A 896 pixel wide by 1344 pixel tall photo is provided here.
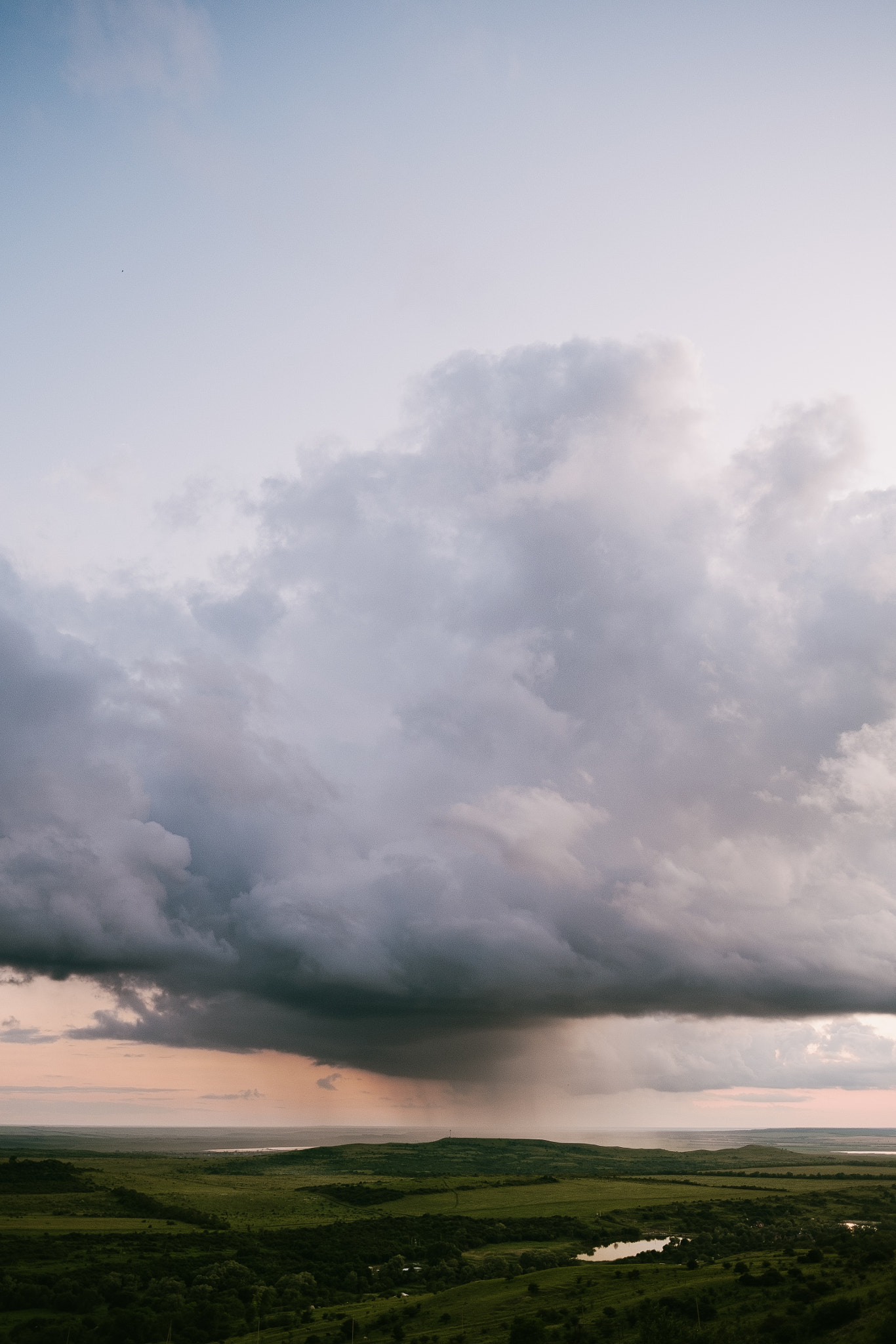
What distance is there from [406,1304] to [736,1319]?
2131 inches

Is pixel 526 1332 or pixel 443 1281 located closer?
pixel 526 1332

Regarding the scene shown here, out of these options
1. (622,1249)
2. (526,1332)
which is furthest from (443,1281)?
(526,1332)

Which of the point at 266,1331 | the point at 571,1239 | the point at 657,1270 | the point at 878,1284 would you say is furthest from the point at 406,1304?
the point at 571,1239

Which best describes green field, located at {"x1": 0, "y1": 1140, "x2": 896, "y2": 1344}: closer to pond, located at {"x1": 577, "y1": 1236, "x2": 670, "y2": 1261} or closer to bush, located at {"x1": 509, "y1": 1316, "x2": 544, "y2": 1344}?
bush, located at {"x1": 509, "y1": 1316, "x2": 544, "y2": 1344}

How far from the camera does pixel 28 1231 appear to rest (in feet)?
557

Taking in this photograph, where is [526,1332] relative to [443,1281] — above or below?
above

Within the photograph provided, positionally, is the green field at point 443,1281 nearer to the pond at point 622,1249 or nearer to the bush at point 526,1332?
the bush at point 526,1332

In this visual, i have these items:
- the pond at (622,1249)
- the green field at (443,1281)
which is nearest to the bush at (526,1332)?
the green field at (443,1281)

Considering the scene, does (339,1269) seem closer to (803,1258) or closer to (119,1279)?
(119,1279)

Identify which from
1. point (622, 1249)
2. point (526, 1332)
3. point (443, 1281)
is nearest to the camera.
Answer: point (526, 1332)

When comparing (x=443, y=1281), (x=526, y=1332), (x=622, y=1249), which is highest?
(x=526, y=1332)

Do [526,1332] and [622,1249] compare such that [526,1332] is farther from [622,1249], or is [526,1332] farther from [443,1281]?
[622,1249]

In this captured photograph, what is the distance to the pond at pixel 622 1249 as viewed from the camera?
159875mm

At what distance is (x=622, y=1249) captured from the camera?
172m
